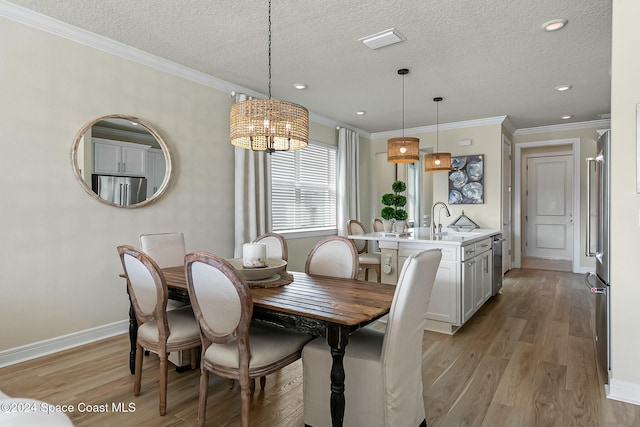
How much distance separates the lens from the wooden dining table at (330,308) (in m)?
1.64

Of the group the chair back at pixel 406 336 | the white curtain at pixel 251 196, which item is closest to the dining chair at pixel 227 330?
the chair back at pixel 406 336

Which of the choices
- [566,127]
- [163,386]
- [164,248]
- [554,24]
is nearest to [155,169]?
[164,248]

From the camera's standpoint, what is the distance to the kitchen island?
3.36 metres

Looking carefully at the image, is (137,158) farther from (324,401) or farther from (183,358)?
(324,401)

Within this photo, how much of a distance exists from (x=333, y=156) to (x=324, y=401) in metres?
4.81

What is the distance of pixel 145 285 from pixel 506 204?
19.8 ft

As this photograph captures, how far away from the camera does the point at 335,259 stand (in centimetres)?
271

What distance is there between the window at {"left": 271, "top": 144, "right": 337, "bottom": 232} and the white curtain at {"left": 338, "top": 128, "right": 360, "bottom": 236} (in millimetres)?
141

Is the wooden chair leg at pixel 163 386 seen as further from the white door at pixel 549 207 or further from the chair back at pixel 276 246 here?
the white door at pixel 549 207

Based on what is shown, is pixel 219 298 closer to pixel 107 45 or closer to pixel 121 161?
pixel 121 161

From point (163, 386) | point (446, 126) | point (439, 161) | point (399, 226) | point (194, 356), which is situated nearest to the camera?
point (163, 386)

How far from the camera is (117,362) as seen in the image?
9.11ft

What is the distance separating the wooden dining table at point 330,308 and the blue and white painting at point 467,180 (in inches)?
177

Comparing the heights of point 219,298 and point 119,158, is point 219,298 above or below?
below
